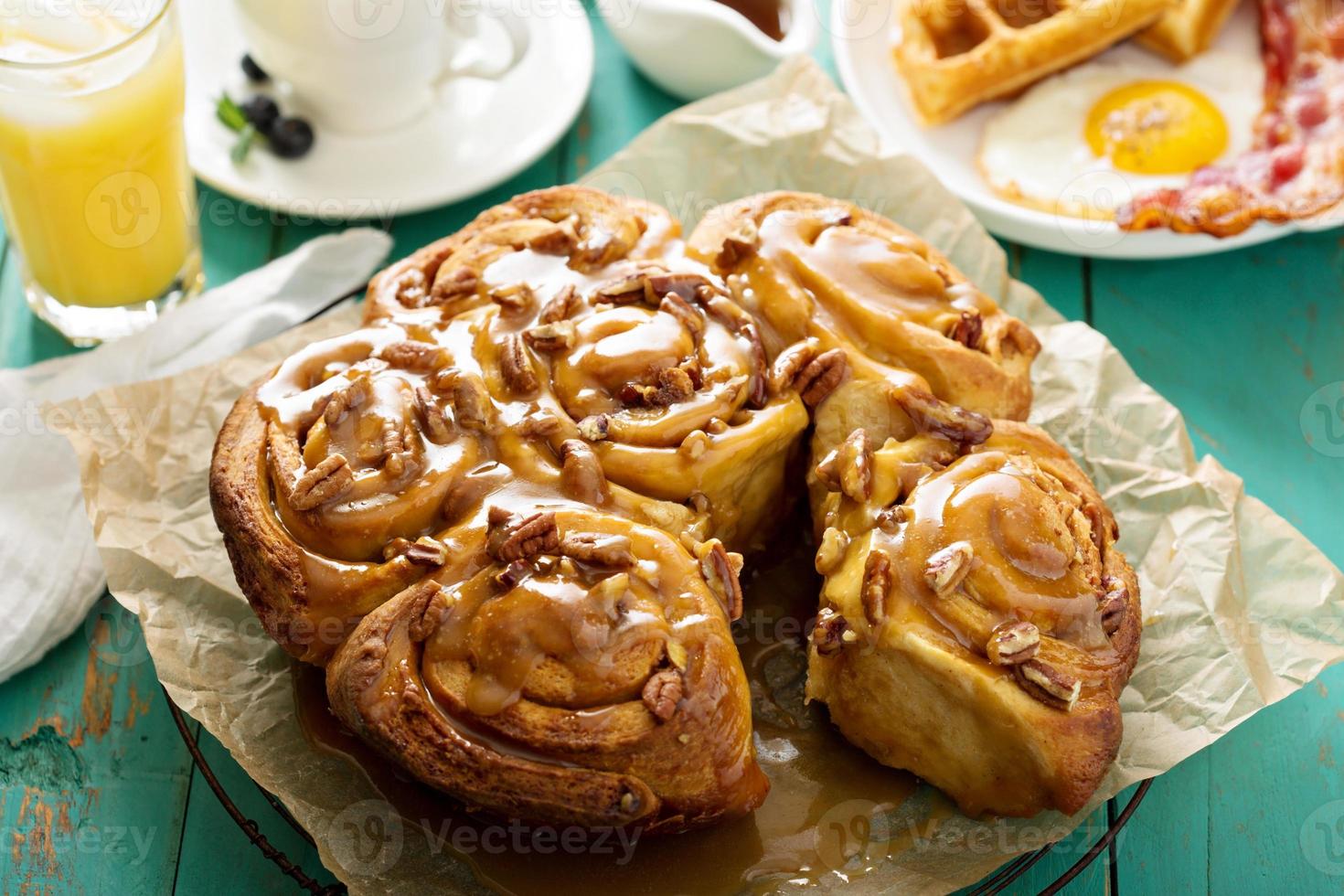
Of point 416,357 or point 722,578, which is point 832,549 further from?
point 416,357

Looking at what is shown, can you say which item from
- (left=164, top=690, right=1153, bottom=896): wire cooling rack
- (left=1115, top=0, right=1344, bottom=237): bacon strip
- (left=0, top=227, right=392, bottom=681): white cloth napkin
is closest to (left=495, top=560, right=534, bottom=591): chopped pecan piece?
(left=164, top=690, right=1153, bottom=896): wire cooling rack

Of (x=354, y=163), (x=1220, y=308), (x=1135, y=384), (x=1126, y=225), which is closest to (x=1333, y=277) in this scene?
(x=1220, y=308)

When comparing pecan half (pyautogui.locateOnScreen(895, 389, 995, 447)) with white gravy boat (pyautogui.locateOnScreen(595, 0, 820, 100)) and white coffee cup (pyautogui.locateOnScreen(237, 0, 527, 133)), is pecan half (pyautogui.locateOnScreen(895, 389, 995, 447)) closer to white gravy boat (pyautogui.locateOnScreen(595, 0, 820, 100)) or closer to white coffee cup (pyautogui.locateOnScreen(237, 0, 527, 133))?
white gravy boat (pyautogui.locateOnScreen(595, 0, 820, 100))

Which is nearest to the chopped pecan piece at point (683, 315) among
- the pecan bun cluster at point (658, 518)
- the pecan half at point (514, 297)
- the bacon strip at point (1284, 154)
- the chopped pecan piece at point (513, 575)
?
the pecan bun cluster at point (658, 518)

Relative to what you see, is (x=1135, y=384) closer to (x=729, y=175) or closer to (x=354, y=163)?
(x=729, y=175)

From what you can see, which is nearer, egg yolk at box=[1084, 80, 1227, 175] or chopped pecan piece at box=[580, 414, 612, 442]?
chopped pecan piece at box=[580, 414, 612, 442]
